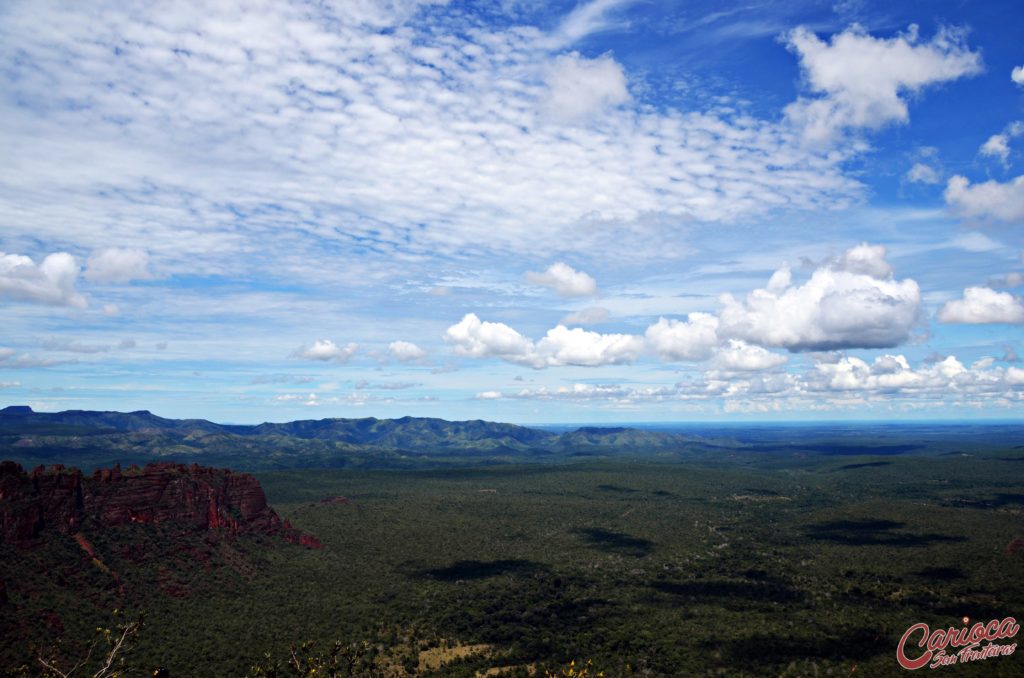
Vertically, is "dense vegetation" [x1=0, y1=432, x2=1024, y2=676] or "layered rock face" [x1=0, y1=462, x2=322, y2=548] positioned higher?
"layered rock face" [x1=0, y1=462, x2=322, y2=548]

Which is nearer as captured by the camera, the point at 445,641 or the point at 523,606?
the point at 445,641

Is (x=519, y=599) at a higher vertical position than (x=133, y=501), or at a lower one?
lower

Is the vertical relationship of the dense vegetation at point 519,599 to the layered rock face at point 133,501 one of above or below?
below

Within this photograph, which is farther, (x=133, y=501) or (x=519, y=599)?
(x=133, y=501)

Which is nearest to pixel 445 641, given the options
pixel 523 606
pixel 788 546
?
pixel 523 606

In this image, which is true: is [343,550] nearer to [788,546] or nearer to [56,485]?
[56,485]

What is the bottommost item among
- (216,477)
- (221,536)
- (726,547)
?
(726,547)

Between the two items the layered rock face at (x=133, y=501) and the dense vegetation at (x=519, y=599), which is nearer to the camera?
the dense vegetation at (x=519, y=599)

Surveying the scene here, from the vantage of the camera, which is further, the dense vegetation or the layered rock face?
the layered rock face
